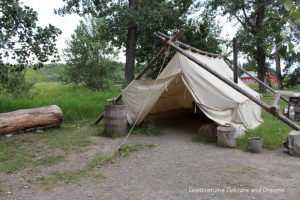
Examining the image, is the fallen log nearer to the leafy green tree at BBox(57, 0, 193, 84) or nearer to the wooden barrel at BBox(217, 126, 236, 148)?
the wooden barrel at BBox(217, 126, 236, 148)

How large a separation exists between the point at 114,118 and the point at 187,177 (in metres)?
3.10

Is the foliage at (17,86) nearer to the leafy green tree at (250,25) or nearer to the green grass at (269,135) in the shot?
the green grass at (269,135)

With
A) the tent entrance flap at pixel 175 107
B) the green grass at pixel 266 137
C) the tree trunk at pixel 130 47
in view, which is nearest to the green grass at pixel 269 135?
the green grass at pixel 266 137

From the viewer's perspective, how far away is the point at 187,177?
5070 millimetres

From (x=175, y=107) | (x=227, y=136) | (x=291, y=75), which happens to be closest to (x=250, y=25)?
(x=291, y=75)

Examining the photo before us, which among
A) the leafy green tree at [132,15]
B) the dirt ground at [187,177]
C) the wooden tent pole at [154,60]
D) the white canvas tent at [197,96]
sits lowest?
the dirt ground at [187,177]

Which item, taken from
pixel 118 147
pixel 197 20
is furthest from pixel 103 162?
pixel 197 20

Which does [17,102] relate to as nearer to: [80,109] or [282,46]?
[80,109]

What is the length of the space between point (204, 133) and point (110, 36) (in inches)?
300

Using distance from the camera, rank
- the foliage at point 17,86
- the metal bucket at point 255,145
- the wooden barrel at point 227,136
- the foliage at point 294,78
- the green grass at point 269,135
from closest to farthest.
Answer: the metal bucket at point 255,145, the wooden barrel at point 227,136, the green grass at point 269,135, the foliage at point 17,86, the foliage at point 294,78

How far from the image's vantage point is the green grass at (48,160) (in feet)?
18.8

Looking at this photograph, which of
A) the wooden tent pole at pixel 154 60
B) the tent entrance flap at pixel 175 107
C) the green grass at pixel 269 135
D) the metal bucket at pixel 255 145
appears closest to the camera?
the metal bucket at pixel 255 145

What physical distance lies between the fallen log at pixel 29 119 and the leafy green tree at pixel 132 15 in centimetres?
532

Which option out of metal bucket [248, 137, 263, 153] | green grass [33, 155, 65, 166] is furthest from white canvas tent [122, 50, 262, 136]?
green grass [33, 155, 65, 166]
